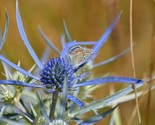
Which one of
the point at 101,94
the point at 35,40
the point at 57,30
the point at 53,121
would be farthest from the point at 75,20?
the point at 53,121

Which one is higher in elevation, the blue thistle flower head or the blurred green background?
the blurred green background

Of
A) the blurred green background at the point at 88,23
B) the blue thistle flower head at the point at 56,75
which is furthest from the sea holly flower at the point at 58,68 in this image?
the blurred green background at the point at 88,23

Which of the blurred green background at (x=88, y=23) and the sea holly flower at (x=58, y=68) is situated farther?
the blurred green background at (x=88, y=23)

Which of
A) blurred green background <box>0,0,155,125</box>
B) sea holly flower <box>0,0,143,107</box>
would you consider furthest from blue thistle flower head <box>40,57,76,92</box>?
blurred green background <box>0,0,155,125</box>

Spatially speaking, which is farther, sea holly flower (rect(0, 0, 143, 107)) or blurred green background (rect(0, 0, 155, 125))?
blurred green background (rect(0, 0, 155, 125))

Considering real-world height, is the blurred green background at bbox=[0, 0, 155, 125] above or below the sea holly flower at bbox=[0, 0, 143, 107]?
above

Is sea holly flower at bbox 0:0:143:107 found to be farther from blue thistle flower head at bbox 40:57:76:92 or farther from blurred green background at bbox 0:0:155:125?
blurred green background at bbox 0:0:155:125

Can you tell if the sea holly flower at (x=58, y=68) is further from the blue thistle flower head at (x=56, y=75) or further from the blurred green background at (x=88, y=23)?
the blurred green background at (x=88, y=23)

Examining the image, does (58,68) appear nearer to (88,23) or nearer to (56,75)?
(56,75)

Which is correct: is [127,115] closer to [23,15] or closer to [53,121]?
[23,15]
